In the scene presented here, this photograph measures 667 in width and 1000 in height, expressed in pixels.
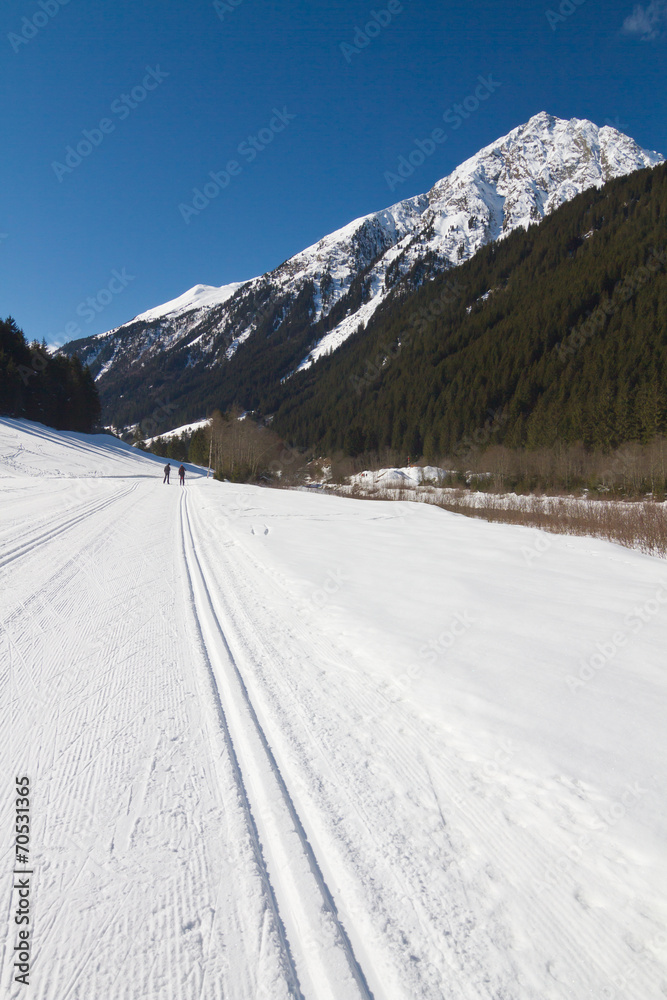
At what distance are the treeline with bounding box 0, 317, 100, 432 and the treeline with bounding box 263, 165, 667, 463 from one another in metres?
41.1

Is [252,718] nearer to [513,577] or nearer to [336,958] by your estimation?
[336,958]

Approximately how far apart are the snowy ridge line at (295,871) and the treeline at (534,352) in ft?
143

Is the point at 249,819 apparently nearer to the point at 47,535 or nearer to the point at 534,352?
the point at 47,535

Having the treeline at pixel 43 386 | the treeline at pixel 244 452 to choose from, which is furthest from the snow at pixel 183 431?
the treeline at pixel 244 452

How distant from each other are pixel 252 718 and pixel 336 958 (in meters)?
1.50

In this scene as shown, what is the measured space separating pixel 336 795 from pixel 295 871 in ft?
1.58

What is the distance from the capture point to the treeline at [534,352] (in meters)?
50.0

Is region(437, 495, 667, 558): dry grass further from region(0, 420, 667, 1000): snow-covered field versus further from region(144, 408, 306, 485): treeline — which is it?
region(144, 408, 306, 485): treeline

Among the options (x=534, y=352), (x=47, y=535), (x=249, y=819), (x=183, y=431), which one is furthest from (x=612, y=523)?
(x=183, y=431)

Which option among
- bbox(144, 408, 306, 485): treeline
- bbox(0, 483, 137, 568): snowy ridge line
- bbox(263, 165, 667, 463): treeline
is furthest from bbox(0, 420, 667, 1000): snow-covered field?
bbox(263, 165, 667, 463): treeline

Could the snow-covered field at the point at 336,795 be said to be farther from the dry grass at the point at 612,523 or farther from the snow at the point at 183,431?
the snow at the point at 183,431

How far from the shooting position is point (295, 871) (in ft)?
5.62

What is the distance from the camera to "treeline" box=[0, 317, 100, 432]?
43969 millimetres

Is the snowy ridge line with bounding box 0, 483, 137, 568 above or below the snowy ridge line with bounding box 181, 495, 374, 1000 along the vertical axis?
above
